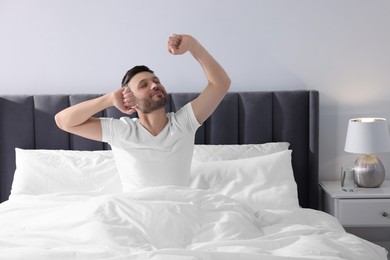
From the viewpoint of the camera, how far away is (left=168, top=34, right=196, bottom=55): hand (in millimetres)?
2746

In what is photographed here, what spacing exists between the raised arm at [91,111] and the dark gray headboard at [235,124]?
1.75 ft

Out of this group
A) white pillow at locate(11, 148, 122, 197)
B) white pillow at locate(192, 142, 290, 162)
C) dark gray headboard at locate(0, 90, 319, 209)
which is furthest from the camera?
dark gray headboard at locate(0, 90, 319, 209)

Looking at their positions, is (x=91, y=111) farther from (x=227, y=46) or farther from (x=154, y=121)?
(x=227, y=46)

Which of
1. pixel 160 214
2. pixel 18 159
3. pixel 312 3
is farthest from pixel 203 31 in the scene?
pixel 160 214

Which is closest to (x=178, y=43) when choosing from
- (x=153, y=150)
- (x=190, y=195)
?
(x=153, y=150)

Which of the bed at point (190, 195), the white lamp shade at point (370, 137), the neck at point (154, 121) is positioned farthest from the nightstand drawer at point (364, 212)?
the neck at point (154, 121)

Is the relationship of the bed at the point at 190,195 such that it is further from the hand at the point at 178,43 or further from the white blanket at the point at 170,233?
the hand at the point at 178,43

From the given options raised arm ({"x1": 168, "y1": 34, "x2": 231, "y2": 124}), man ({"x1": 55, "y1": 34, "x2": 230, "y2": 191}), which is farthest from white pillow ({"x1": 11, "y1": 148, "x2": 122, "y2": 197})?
raised arm ({"x1": 168, "y1": 34, "x2": 231, "y2": 124})

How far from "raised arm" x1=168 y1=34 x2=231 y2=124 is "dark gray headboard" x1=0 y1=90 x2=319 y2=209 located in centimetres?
57

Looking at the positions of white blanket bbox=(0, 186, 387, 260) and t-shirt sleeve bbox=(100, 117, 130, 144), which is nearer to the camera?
white blanket bbox=(0, 186, 387, 260)

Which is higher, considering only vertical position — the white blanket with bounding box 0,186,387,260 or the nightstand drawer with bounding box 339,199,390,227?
the white blanket with bounding box 0,186,387,260

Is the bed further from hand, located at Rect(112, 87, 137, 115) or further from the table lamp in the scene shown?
hand, located at Rect(112, 87, 137, 115)

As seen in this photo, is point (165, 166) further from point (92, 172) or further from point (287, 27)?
point (287, 27)

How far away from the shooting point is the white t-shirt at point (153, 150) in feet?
9.33
